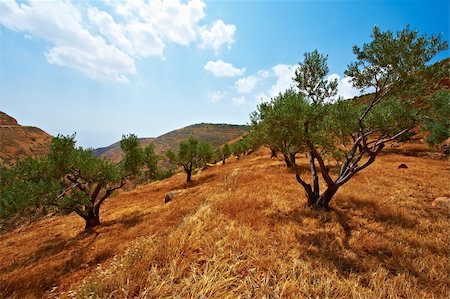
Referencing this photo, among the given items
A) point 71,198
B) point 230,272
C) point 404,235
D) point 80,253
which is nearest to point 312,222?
point 404,235

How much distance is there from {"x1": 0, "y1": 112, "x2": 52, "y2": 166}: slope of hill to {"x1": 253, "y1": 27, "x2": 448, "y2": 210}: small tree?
93.1m

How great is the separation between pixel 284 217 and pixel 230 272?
20.5 feet

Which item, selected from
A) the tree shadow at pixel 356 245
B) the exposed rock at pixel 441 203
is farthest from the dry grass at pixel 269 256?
the exposed rock at pixel 441 203

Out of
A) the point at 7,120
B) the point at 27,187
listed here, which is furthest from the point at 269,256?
the point at 7,120

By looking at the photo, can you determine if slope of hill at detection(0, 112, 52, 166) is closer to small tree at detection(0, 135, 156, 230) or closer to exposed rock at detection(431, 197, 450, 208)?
small tree at detection(0, 135, 156, 230)

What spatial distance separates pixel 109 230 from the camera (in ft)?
61.0

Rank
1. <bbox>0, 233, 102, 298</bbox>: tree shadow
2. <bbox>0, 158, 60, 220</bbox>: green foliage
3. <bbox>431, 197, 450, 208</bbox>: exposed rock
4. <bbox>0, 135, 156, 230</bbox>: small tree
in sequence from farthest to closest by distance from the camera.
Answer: <bbox>0, 135, 156, 230</bbox>: small tree → <bbox>0, 158, 60, 220</bbox>: green foliage → <bbox>431, 197, 450, 208</bbox>: exposed rock → <bbox>0, 233, 102, 298</bbox>: tree shadow

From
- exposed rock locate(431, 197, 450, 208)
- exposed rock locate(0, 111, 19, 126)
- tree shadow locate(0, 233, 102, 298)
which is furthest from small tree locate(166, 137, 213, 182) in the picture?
exposed rock locate(0, 111, 19, 126)

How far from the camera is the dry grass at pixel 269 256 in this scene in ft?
21.3

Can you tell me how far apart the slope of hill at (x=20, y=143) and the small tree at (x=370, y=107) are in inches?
3665

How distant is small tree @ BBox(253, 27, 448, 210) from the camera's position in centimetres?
1035

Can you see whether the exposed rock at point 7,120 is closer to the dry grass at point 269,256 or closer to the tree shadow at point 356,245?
the dry grass at point 269,256

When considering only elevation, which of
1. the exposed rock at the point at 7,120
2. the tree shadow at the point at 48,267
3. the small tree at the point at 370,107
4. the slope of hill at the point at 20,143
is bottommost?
the tree shadow at the point at 48,267

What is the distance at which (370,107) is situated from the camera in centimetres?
1128
